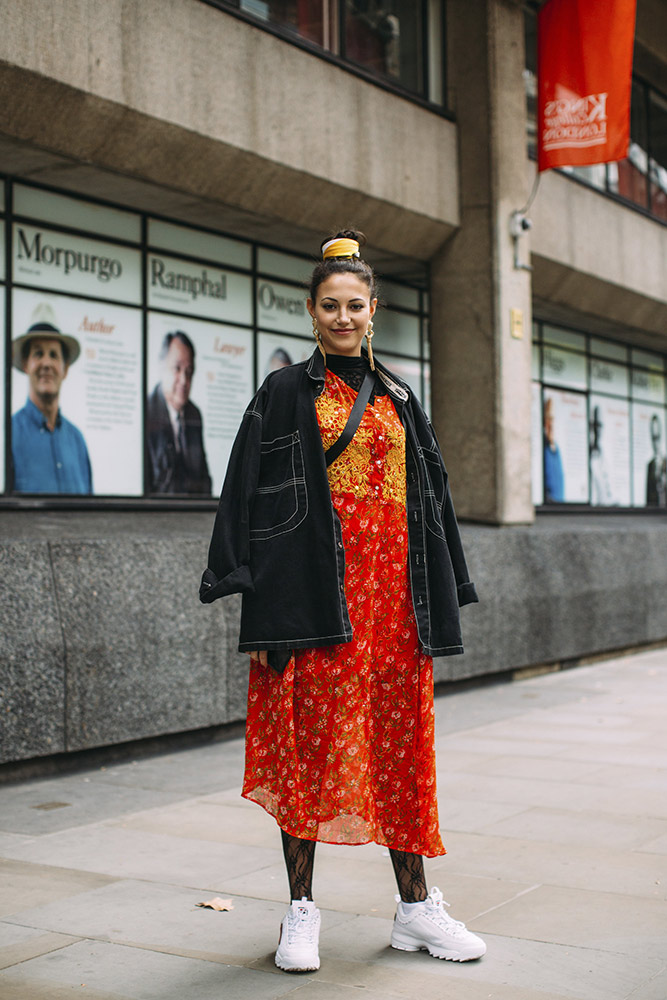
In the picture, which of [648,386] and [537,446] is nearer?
[537,446]

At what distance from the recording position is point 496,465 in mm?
11375

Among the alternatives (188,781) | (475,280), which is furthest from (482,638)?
(188,781)

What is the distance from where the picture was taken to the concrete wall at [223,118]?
24.2 feet

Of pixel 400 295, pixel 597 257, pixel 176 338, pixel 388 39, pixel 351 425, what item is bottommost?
pixel 351 425

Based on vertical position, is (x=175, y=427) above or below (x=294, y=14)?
below

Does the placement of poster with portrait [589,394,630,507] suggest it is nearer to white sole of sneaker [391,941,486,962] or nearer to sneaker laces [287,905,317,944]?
white sole of sneaker [391,941,486,962]

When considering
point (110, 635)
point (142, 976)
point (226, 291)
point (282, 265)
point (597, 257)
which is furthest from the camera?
point (597, 257)

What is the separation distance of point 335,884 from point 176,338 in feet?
19.1

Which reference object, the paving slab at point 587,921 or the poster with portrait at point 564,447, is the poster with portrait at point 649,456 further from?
the paving slab at point 587,921

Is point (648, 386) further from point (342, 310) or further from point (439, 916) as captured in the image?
point (439, 916)

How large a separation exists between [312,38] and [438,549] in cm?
742

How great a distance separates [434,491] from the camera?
12.8 ft

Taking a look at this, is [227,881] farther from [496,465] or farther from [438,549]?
[496,465]

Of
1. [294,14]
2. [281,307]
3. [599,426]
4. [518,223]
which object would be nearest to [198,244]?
[281,307]
